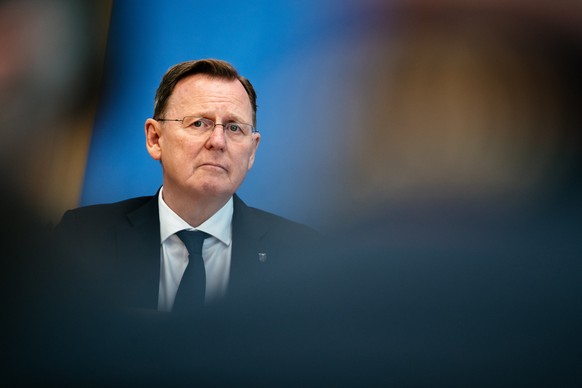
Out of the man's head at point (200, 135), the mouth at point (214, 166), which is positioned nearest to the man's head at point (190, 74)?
the man's head at point (200, 135)

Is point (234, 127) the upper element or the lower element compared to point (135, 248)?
upper

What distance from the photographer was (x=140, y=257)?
43.0 inches

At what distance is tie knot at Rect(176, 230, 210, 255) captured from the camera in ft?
3.57

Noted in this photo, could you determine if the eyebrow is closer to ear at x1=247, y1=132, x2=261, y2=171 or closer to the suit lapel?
ear at x1=247, y1=132, x2=261, y2=171

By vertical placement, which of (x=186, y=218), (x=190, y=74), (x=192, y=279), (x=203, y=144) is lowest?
(x=192, y=279)

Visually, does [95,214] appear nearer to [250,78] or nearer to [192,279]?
[192,279]

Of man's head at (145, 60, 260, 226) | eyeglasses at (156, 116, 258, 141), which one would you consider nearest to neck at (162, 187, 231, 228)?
man's head at (145, 60, 260, 226)

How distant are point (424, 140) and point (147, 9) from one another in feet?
1.80

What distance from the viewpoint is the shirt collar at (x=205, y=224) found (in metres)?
1.10

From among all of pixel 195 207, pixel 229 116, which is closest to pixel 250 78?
pixel 229 116

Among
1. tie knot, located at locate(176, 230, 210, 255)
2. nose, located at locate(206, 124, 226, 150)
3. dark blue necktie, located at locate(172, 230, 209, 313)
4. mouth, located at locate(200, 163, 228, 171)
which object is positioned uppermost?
nose, located at locate(206, 124, 226, 150)

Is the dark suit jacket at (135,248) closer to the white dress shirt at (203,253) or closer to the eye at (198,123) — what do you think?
the white dress shirt at (203,253)

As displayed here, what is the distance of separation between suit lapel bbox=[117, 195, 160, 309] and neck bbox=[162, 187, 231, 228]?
43mm

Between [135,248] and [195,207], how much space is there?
123 mm
